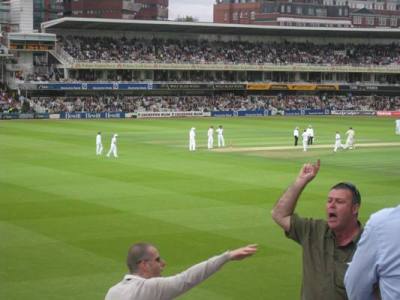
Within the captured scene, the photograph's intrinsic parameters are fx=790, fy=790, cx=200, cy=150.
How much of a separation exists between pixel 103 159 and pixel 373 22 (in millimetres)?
152778

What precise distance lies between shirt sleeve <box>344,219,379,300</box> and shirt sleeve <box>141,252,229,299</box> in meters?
1.42

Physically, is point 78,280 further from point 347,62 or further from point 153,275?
point 347,62

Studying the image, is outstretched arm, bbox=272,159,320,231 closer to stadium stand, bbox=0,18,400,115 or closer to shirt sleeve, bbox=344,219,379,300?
shirt sleeve, bbox=344,219,379,300

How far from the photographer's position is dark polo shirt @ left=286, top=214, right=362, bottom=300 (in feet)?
18.9

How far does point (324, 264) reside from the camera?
229 inches

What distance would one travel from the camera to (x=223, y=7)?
180 meters

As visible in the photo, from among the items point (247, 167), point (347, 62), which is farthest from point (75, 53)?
point (247, 167)

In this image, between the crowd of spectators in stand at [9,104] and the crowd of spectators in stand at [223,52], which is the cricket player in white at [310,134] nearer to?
the crowd of spectators in stand at [9,104]

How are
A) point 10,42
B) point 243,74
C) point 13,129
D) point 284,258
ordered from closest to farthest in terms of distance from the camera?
point 284,258
point 13,129
point 10,42
point 243,74

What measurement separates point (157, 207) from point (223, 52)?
7913 centimetres

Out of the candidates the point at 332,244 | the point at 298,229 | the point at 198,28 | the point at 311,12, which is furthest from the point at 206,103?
the point at 332,244

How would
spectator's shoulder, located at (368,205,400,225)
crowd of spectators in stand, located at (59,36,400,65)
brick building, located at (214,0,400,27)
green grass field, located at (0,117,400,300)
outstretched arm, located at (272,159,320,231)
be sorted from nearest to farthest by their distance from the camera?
spectator's shoulder, located at (368,205,400,225) < outstretched arm, located at (272,159,320,231) < green grass field, located at (0,117,400,300) < crowd of spectators in stand, located at (59,36,400,65) < brick building, located at (214,0,400,27)

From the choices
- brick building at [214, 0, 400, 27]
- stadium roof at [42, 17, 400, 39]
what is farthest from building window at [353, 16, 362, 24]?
stadium roof at [42, 17, 400, 39]

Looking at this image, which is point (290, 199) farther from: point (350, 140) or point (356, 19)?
point (356, 19)
